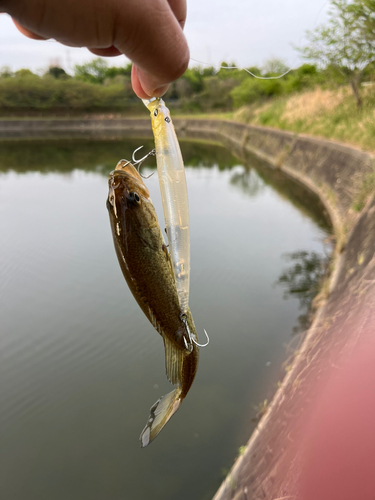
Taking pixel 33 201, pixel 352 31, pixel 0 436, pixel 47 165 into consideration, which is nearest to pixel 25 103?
pixel 47 165

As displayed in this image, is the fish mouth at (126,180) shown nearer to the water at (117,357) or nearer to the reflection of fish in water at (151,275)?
the reflection of fish in water at (151,275)

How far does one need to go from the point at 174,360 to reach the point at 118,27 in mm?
991

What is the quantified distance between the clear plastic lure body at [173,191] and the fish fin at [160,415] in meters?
0.30

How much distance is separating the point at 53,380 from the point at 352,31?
617 inches

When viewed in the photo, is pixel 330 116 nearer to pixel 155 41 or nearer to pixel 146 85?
pixel 146 85

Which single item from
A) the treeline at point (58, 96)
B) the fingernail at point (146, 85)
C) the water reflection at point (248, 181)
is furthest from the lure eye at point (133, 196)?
the treeline at point (58, 96)

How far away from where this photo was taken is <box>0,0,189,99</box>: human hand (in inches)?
26.6

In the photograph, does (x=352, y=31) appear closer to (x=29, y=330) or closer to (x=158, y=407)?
(x=29, y=330)

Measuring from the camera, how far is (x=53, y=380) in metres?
4.59

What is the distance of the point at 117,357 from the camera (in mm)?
4871

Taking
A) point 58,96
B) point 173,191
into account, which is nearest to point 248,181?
point 173,191

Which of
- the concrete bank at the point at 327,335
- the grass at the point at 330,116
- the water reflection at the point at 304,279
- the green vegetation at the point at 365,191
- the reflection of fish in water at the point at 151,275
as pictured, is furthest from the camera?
the grass at the point at 330,116

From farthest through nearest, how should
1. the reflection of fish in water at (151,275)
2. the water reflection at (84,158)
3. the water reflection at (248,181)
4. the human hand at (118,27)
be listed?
the water reflection at (84,158), the water reflection at (248,181), the reflection of fish in water at (151,275), the human hand at (118,27)

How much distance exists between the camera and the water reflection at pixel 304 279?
5.64 metres
